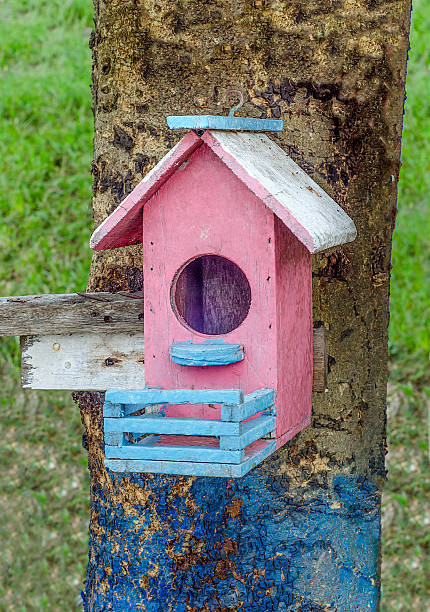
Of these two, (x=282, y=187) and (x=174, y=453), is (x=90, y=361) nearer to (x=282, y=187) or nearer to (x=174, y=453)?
(x=174, y=453)

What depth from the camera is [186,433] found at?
64.2 inches

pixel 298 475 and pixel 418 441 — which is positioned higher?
pixel 298 475

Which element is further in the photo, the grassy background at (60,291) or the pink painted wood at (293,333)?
the grassy background at (60,291)

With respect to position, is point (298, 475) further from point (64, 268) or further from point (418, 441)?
point (64, 268)

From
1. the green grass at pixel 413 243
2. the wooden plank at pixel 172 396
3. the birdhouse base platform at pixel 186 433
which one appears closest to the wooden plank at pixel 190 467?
the birdhouse base platform at pixel 186 433

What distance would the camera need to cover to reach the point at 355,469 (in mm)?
2346

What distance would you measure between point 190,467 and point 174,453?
0.04m

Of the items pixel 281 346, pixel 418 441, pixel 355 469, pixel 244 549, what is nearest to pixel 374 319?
Result: pixel 355 469

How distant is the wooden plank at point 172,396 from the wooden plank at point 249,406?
0.06 feet

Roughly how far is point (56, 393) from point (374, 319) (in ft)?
11.3

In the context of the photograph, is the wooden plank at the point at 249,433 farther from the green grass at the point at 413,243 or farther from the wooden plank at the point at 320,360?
the green grass at the point at 413,243

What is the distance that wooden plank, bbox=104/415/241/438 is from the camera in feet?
5.24

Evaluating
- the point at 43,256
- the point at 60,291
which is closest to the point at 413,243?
the point at 60,291

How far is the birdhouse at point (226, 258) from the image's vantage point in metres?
1.65
